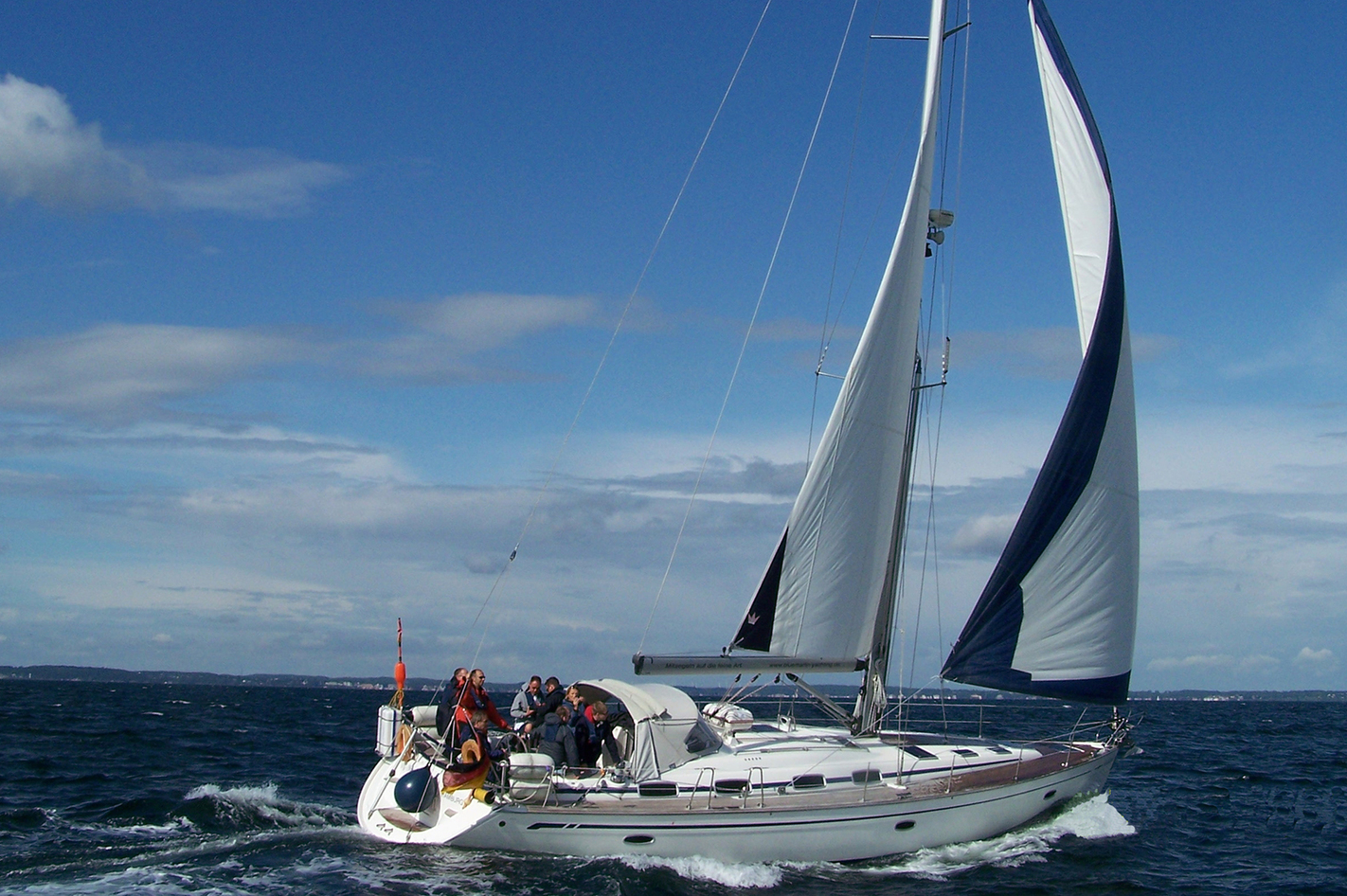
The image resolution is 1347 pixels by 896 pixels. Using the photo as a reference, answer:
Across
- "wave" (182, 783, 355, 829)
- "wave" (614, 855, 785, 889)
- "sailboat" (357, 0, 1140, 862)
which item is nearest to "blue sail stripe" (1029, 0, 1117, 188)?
"sailboat" (357, 0, 1140, 862)

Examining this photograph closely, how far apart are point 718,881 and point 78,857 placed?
25.1 feet

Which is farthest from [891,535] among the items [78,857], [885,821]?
[78,857]

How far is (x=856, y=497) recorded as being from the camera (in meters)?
16.3

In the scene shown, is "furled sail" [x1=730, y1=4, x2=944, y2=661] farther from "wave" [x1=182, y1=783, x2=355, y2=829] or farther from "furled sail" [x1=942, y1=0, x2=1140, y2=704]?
"wave" [x1=182, y1=783, x2=355, y2=829]

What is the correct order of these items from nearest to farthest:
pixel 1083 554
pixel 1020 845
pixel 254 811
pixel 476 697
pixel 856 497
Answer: pixel 476 697 → pixel 1020 845 → pixel 1083 554 → pixel 856 497 → pixel 254 811

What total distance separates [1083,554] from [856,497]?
338cm

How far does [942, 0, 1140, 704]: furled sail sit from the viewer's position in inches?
629

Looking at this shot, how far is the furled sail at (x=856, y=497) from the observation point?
52.6ft

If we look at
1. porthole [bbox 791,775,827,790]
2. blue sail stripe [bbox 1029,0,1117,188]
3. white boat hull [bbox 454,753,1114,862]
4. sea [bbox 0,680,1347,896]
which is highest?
blue sail stripe [bbox 1029,0,1117,188]

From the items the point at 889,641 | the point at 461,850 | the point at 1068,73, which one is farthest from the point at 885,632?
the point at 1068,73

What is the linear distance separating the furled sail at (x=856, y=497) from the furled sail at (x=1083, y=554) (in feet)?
5.64

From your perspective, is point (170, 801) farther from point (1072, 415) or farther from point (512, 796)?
point (1072, 415)

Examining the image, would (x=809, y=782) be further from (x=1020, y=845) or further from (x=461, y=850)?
(x=461, y=850)

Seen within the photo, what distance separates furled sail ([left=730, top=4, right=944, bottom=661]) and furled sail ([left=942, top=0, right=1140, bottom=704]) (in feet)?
5.64
